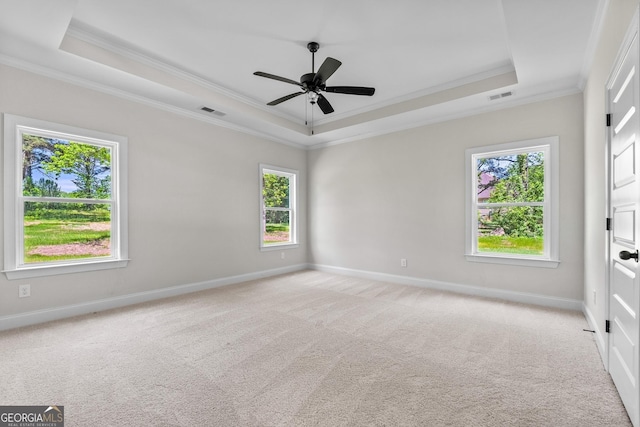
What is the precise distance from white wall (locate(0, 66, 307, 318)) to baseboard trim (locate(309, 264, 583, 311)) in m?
1.63

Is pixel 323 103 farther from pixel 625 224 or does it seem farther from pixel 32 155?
pixel 32 155

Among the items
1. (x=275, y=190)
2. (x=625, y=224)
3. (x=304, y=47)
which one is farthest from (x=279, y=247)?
(x=625, y=224)

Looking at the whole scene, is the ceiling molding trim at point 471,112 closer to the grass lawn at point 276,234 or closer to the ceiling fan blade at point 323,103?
the ceiling fan blade at point 323,103

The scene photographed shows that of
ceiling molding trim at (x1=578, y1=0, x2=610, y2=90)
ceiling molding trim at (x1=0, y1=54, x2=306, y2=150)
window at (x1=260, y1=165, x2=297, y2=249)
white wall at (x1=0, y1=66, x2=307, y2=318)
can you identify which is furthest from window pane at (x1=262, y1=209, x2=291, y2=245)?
ceiling molding trim at (x1=578, y1=0, x2=610, y2=90)

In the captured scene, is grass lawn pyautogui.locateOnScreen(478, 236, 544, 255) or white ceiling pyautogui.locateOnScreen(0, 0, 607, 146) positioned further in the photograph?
grass lawn pyautogui.locateOnScreen(478, 236, 544, 255)

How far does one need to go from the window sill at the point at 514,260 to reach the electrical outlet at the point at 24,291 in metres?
5.26

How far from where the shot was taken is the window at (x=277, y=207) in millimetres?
5504

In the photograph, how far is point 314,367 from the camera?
86.3 inches

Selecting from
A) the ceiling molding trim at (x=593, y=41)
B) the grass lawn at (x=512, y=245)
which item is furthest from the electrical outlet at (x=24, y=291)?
the ceiling molding trim at (x=593, y=41)

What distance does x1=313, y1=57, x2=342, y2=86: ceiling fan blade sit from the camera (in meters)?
2.62

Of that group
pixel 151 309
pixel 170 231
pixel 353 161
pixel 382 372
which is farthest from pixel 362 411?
pixel 353 161

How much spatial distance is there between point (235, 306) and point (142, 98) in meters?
2.93

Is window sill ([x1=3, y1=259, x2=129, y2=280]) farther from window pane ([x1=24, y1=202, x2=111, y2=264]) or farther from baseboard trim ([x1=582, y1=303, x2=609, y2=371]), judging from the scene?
baseboard trim ([x1=582, y1=303, x2=609, y2=371])

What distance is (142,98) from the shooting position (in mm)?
3816
